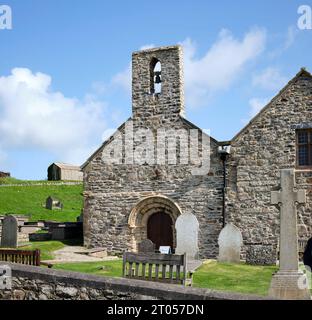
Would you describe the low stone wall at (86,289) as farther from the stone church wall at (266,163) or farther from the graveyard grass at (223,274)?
the stone church wall at (266,163)

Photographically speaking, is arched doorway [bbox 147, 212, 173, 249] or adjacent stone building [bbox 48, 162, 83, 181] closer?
arched doorway [bbox 147, 212, 173, 249]

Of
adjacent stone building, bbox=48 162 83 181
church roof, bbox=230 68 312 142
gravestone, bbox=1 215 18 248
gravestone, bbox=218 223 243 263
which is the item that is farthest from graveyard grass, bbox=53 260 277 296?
adjacent stone building, bbox=48 162 83 181

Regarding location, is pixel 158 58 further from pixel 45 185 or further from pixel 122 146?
pixel 45 185

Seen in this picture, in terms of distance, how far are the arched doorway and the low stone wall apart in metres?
14.0

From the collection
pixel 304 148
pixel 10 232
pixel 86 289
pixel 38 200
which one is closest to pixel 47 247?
pixel 10 232

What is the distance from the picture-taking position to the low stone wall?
6707 mm

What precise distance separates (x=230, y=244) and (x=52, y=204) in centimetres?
2420

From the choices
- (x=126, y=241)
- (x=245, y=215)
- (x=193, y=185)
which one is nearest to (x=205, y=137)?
(x=193, y=185)

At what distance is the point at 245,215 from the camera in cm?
2005

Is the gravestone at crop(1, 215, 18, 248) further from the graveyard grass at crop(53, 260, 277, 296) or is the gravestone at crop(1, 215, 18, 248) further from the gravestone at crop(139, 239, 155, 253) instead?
the gravestone at crop(139, 239, 155, 253)

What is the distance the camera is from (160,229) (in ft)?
71.4

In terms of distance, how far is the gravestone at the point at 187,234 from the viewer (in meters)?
19.5

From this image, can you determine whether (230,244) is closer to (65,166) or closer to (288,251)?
(288,251)

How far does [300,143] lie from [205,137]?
3948 millimetres
